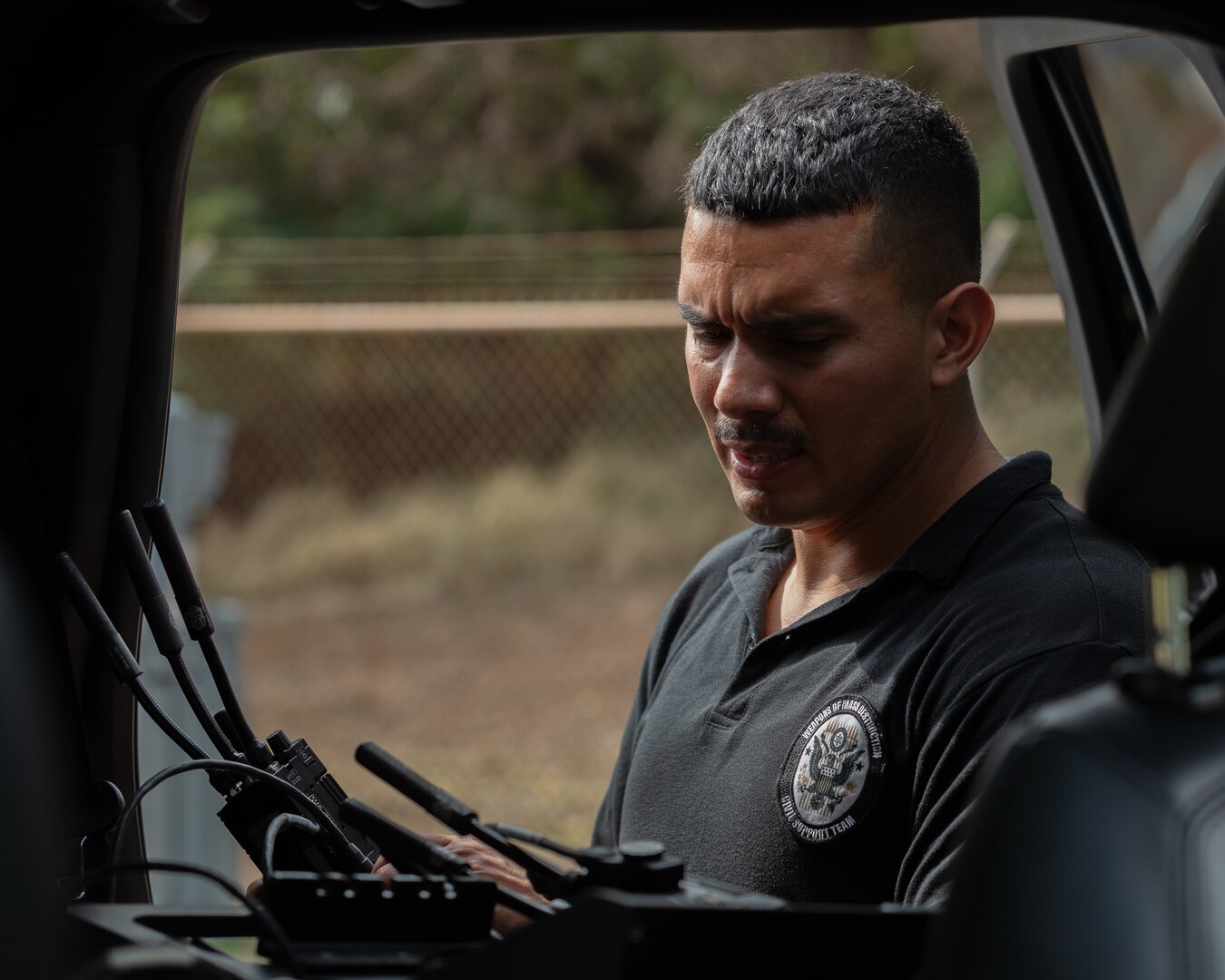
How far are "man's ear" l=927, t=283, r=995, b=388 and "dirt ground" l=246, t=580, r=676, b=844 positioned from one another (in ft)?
15.7

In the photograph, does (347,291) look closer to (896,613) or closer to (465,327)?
(465,327)

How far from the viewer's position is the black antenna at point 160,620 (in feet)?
5.98

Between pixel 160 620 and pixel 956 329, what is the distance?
1094 mm

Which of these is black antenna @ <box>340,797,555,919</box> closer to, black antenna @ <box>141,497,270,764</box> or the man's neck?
black antenna @ <box>141,497,270,764</box>

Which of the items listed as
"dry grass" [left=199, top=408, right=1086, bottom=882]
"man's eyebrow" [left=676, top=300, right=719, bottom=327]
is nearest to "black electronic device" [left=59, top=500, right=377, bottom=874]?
"man's eyebrow" [left=676, top=300, right=719, bottom=327]

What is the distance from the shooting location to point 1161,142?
899cm

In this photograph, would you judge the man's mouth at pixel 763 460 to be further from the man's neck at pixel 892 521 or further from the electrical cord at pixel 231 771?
the electrical cord at pixel 231 771

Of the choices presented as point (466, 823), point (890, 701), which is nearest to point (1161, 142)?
point (890, 701)

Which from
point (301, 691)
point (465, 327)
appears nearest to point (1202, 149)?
point (465, 327)

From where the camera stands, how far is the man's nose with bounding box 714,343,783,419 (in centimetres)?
210

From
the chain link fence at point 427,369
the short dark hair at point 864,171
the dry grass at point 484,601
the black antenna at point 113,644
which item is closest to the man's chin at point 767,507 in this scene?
the short dark hair at point 864,171

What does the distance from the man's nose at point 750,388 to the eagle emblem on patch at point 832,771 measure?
0.38 meters

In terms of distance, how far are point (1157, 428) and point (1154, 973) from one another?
0.37m

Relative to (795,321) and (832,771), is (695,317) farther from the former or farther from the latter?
(832,771)
